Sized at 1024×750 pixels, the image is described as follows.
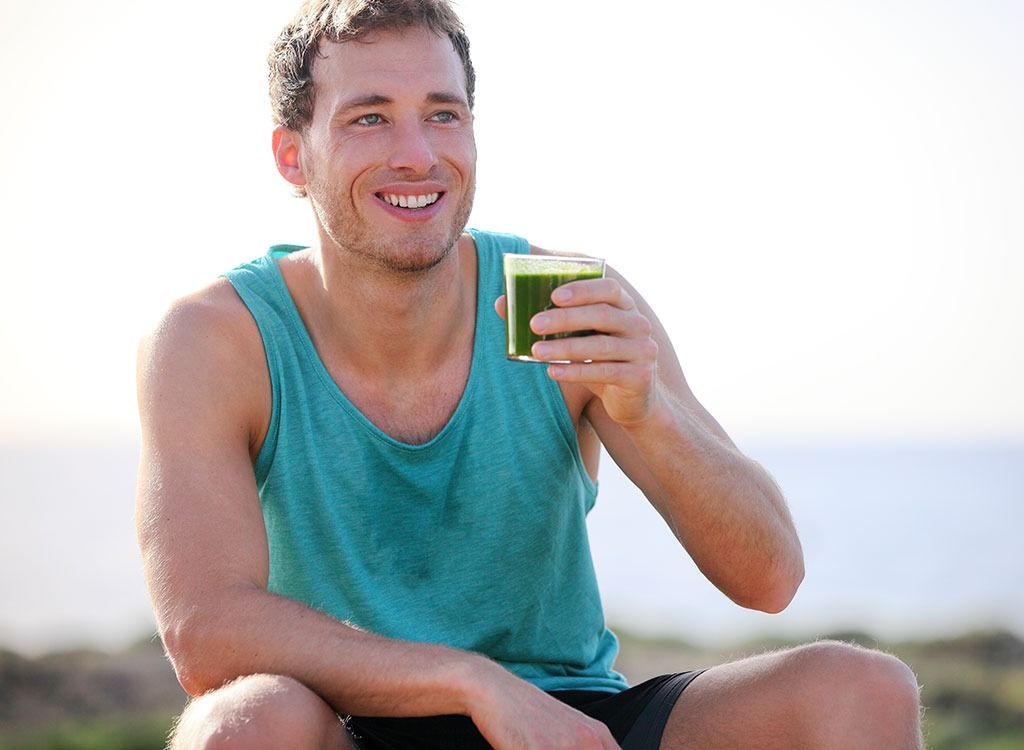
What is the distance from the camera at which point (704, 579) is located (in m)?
25.8

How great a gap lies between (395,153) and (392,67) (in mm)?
291

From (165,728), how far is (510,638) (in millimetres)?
6698

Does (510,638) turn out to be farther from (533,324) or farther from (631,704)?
(533,324)

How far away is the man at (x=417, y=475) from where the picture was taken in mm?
2771

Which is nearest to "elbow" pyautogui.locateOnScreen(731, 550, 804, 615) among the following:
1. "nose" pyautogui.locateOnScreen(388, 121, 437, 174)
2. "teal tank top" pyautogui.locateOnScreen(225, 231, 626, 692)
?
"teal tank top" pyautogui.locateOnScreen(225, 231, 626, 692)

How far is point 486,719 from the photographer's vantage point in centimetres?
262

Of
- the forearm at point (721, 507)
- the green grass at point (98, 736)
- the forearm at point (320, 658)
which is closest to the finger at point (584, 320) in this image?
the forearm at point (721, 507)

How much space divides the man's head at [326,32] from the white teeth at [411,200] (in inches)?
20.2

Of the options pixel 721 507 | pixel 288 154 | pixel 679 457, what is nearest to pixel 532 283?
pixel 679 457

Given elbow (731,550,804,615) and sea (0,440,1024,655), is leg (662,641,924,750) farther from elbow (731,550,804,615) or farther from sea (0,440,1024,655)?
sea (0,440,1024,655)

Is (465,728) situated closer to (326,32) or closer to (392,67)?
(392,67)

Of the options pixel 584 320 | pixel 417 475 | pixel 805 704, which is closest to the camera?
pixel 584 320

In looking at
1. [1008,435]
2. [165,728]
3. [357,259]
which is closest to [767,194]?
[1008,435]

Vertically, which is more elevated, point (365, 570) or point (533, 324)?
point (533, 324)
